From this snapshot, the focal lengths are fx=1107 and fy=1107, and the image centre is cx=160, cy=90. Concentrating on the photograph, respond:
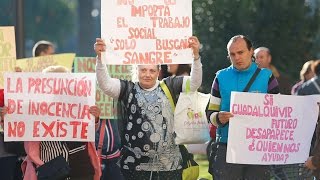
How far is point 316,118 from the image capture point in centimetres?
916

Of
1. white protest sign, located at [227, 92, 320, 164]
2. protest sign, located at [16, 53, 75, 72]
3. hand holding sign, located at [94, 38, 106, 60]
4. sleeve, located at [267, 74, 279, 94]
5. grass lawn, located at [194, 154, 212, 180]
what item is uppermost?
hand holding sign, located at [94, 38, 106, 60]

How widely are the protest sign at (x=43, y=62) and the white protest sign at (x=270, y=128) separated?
136 inches

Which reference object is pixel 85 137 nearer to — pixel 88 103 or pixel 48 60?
pixel 88 103

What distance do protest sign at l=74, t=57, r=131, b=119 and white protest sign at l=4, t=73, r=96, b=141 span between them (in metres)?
1.03

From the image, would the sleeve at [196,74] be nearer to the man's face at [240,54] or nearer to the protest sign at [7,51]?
the man's face at [240,54]

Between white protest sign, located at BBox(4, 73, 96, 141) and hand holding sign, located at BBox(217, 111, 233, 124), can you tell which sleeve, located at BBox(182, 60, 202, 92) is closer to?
hand holding sign, located at BBox(217, 111, 233, 124)

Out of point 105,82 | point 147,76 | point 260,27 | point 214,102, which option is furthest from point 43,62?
point 260,27

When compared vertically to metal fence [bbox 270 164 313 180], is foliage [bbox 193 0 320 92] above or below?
above

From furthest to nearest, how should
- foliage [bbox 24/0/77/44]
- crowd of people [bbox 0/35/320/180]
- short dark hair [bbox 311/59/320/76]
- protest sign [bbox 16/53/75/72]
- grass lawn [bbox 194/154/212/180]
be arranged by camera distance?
1. foliage [bbox 24/0/77/44]
2. grass lawn [bbox 194/154/212/180]
3. short dark hair [bbox 311/59/320/76]
4. protest sign [bbox 16/53/75/72]
5. crowd of people [bbox 0/35/320/180]

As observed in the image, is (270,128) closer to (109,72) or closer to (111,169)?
(111,169)

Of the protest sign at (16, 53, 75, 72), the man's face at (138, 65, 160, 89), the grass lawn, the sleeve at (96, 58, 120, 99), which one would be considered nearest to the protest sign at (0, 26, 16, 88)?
the protest sign at (16, 53, 75, 72)

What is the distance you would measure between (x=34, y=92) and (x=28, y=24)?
4533cm

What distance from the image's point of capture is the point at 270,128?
904 cm

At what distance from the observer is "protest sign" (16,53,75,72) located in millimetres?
11680
